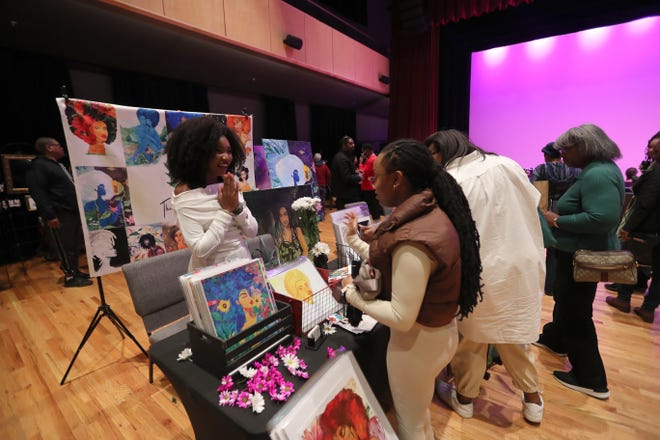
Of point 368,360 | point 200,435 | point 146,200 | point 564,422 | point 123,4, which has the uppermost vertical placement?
point 123,4

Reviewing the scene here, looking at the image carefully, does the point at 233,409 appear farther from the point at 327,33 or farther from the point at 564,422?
the point at 327,33

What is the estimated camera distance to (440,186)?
942 millimetres

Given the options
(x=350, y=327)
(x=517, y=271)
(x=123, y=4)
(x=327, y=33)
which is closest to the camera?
(x=350, y=327)

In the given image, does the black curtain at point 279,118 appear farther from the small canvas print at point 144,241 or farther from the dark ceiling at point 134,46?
the small canvas print at point 144,241

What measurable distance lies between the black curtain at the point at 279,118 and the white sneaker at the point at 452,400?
643 centimetres

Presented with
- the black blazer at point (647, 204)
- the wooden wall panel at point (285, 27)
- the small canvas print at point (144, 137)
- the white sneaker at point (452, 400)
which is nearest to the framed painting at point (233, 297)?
the white sneaker at point (452, 400)

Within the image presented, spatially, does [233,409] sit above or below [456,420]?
above

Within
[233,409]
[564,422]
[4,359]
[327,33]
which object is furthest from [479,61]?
[4,359]

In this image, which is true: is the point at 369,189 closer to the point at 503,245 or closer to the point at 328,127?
the point at 503,245

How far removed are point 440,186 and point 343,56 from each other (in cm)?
613

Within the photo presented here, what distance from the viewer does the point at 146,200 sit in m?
2.10

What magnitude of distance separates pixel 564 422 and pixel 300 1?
6247 mm

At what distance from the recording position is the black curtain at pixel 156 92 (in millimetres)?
4641

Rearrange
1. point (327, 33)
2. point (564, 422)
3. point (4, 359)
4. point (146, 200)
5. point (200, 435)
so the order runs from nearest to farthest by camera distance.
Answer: point (200, 435) < point (564, 422) < point (146, 200) < point (4, 359) < point (327, 33)
